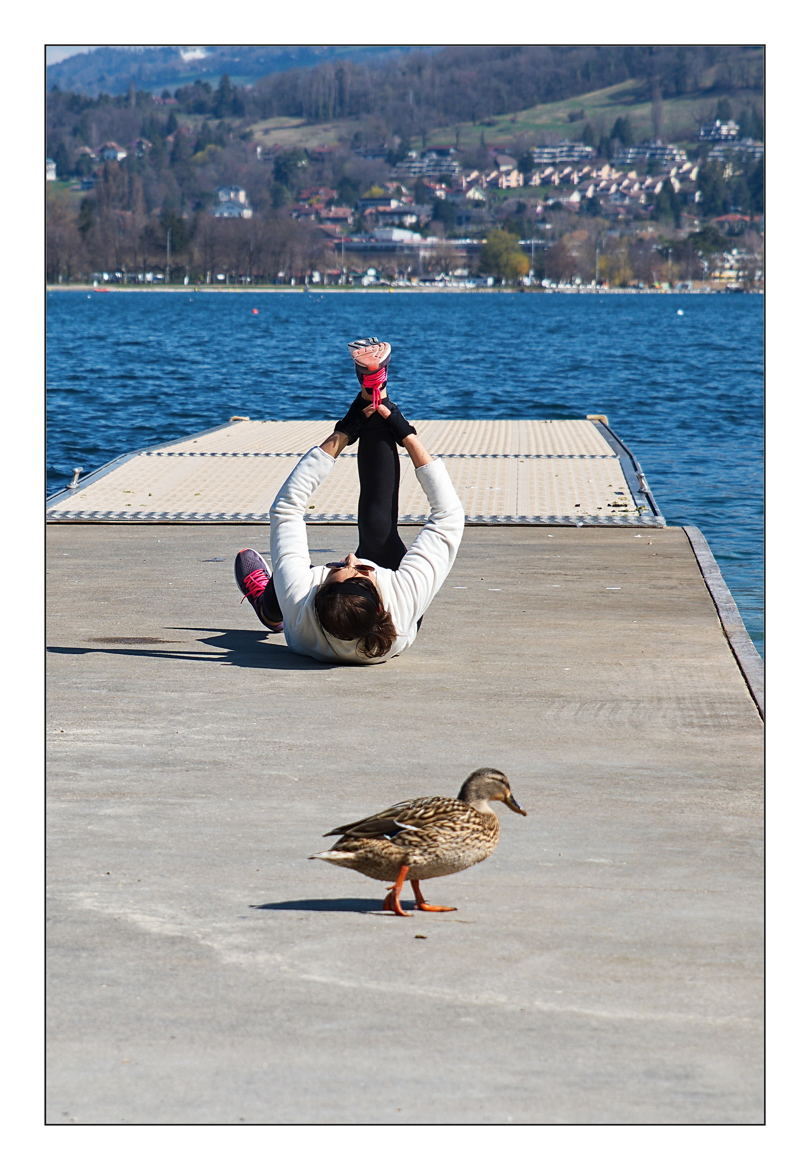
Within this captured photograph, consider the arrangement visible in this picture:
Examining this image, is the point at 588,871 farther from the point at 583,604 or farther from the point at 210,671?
the point at 583,604

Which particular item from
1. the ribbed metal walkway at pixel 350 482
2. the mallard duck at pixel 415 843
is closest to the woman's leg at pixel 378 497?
the mallard duck at pixel 415 843

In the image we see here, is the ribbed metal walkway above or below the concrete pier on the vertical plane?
above

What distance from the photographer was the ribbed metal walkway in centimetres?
1723

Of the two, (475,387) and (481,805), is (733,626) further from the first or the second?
(475,387)

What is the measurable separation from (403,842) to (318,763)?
2.22 metres

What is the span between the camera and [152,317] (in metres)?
136

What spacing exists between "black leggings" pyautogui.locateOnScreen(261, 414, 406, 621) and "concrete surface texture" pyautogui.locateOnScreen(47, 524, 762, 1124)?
687 millimetres

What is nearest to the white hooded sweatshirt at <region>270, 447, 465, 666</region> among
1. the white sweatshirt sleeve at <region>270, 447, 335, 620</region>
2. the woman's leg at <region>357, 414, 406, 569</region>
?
the white sweatshirt sleeve at <region>270, 447, 335, 620</region>

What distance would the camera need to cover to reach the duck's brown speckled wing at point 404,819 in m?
5.67

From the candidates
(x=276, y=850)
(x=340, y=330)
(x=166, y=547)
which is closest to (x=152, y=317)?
(x=340, y=330)

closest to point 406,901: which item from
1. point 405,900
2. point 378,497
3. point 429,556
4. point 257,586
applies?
point 405,900

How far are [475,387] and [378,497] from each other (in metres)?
46.1

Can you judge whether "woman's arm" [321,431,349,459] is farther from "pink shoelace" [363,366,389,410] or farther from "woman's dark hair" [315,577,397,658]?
"woman's dark hair" [315,577,397,658]

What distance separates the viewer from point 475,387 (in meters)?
56.2
